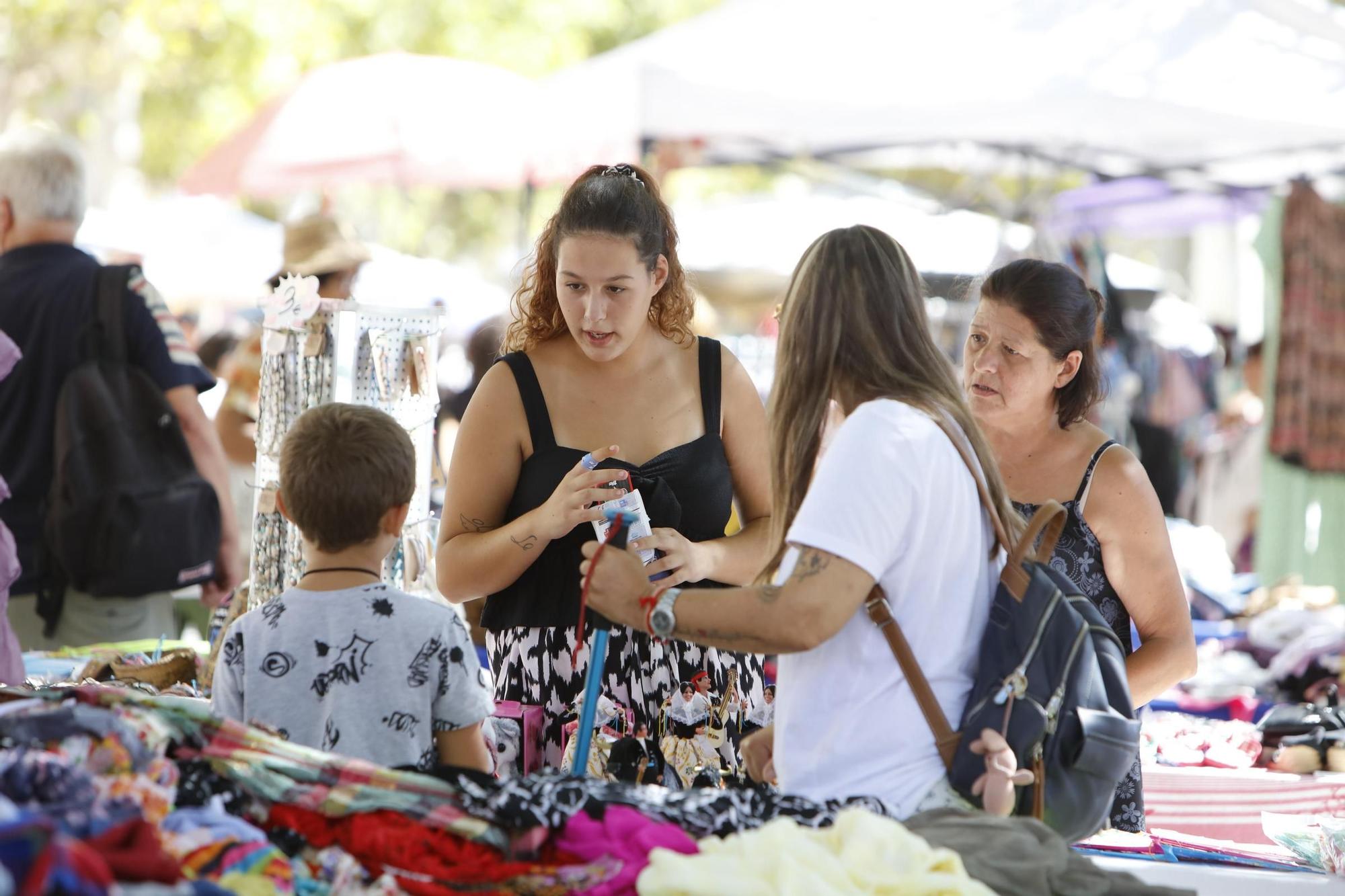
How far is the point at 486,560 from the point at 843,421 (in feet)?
2.99

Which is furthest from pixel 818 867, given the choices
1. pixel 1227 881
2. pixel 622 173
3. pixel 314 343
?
pixel 314 343

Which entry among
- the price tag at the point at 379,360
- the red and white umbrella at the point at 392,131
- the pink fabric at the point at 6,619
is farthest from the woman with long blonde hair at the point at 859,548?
the red and white umbrella at the point at 392,131

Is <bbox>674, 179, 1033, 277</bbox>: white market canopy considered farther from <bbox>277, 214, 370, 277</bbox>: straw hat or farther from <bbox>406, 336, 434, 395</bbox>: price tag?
<bbox>406, 336, 434, 395</bbox>: price tag

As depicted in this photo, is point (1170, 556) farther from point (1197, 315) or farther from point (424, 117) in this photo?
point (1197, 315)

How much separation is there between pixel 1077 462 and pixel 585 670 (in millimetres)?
1165

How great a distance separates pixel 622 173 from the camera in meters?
3.04

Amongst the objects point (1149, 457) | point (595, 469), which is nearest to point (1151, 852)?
point (595, 469)

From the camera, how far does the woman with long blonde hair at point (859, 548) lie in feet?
7.20

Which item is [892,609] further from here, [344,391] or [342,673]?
[344,391]

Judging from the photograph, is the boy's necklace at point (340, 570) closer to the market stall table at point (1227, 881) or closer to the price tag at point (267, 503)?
the price tag at point (267, 503)

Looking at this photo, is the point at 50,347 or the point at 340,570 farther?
the point at 50,347

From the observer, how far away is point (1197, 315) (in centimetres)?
1355

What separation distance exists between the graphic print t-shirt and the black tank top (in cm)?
45

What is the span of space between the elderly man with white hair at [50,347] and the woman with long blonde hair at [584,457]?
69.6 inches
